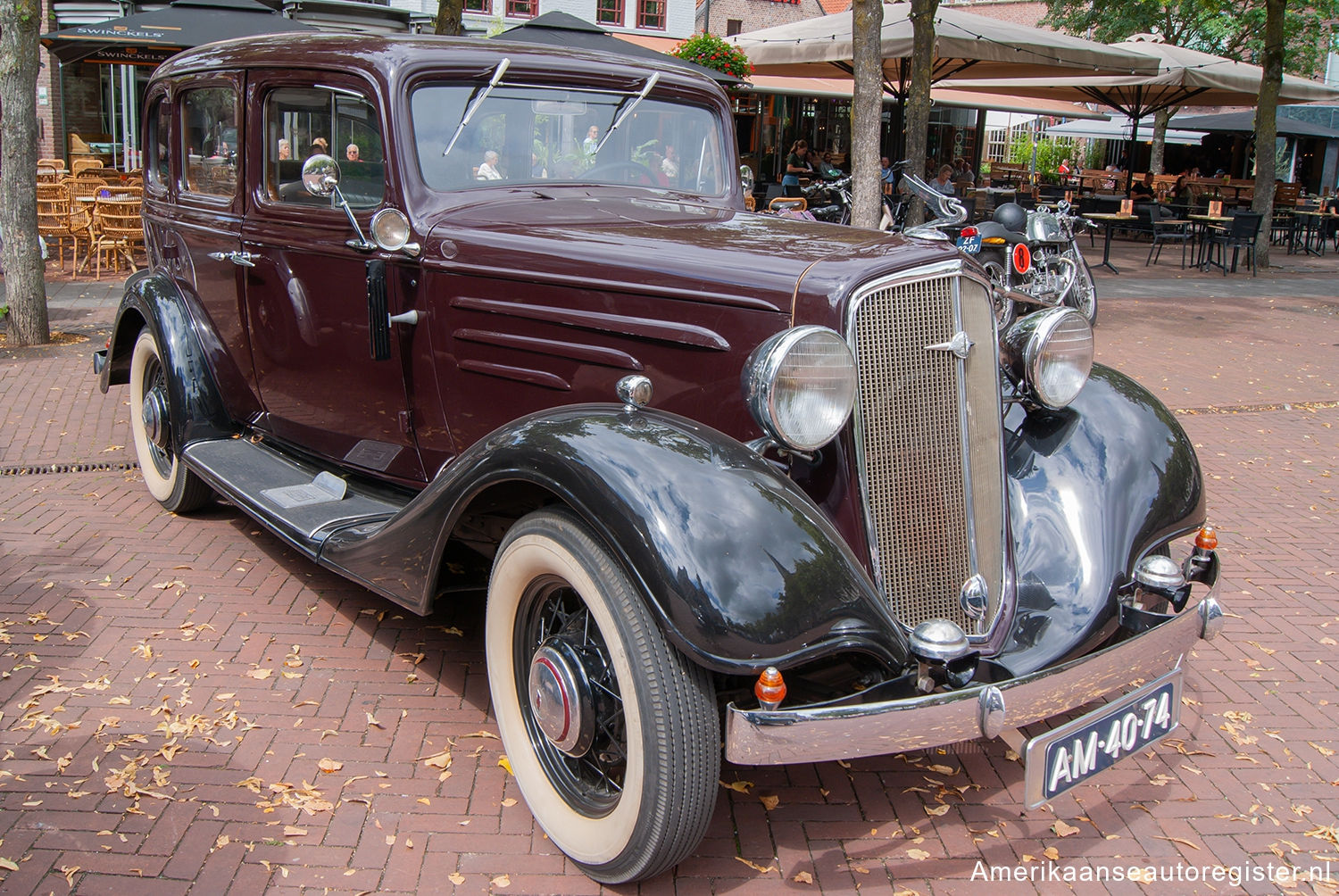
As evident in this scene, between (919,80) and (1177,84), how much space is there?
7429 mm

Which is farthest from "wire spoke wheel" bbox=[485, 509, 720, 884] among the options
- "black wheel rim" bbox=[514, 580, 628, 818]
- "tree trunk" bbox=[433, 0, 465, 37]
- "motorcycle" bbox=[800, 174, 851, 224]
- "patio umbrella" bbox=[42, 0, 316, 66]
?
"patio umbrella" bbox=[42, 0, 316, 66]

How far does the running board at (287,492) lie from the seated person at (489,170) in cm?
115

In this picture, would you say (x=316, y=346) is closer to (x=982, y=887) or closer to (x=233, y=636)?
(x=233, y=636)

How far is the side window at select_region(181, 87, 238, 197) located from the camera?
4188 millimetres

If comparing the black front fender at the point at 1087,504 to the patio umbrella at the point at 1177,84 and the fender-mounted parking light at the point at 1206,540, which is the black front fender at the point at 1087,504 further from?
the patio umbrella at the point at 1177,84

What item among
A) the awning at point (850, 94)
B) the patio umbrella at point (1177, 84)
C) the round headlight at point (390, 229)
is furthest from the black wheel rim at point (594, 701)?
the awning at point (850, 94)

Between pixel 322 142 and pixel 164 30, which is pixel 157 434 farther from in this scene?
pixel 164 30

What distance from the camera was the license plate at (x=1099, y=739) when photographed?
2262 millimetres

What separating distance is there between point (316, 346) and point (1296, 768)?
11.5 ft

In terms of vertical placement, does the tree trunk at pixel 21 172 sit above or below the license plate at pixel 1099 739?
above

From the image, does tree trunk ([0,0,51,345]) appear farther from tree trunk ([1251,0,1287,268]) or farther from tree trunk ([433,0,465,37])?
tree trunk ([1251,0,1287,268])

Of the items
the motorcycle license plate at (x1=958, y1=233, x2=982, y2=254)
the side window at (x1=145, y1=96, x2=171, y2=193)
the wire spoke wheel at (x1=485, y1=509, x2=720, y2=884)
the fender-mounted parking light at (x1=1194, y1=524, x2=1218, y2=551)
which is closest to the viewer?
the wire spoke wheel at (x1=485, y1=509, x2=720, y2=884)

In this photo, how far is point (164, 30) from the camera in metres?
10.2

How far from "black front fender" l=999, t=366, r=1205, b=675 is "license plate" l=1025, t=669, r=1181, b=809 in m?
0.23
